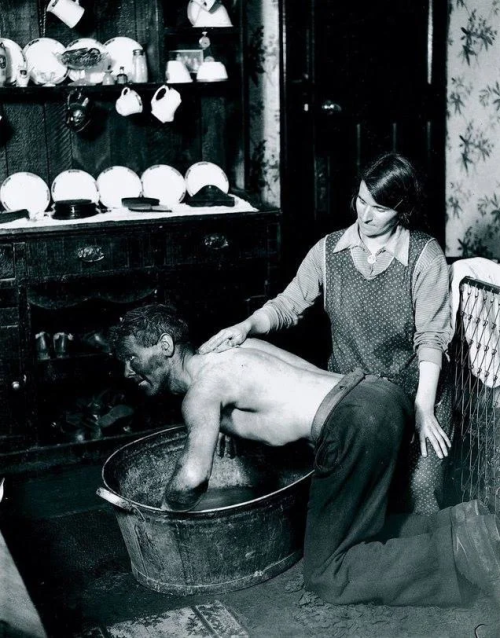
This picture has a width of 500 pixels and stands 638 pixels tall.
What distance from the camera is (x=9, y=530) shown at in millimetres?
3488

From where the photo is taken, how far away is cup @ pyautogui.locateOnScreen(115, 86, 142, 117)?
169 inches

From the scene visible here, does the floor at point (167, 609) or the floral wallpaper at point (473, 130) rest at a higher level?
the floral wallpaper at point (473, 130)

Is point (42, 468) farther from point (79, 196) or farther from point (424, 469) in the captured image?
point (424, 469)

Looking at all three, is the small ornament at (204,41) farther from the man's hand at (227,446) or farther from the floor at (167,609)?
the floor at (167,609)

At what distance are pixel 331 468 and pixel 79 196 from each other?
2.32m

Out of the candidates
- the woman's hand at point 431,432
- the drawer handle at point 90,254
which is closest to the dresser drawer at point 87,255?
the drawer handle at point 90,254

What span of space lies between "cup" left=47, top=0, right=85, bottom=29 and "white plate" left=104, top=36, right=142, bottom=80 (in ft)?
0.72

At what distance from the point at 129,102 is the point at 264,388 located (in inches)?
83.5

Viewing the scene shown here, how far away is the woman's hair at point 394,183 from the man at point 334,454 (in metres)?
0.61

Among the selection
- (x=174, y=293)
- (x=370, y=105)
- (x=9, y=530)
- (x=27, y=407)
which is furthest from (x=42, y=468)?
(x=370, y=105)

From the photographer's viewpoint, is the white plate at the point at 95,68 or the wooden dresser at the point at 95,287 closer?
the wooden dresser at the point at 95,287

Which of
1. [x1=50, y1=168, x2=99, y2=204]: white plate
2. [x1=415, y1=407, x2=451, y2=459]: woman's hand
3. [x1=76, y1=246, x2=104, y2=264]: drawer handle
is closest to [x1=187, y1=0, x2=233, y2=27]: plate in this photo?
[x1=50, y1=168, x2=99, y2=204]: white plate

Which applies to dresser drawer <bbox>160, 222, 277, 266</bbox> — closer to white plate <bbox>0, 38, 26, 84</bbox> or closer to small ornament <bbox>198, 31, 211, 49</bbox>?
small ornament <bbox>198, 31, 211, 49</bbox>

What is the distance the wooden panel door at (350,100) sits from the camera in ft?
15.2
